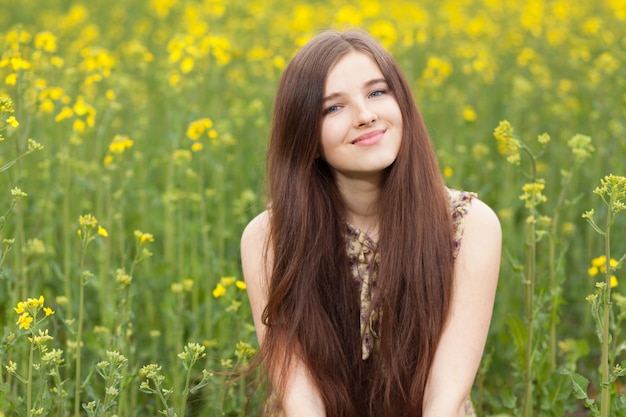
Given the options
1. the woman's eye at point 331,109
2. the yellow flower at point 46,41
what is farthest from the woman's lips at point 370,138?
the yellow flower at point 46,41

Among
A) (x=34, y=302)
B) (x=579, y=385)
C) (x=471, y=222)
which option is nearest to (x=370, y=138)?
(x=471, y=222)

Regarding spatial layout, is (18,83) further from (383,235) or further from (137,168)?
(137,168)

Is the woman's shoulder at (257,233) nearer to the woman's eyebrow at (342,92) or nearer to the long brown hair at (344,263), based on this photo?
the long brown hair at (344,263)

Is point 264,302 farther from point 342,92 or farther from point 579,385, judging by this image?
point 579,385

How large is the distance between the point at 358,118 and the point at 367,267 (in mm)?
425

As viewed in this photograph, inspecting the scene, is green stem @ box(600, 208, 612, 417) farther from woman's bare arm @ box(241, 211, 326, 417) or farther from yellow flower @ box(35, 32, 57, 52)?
yellow flower @ box(35, 32, 57, 52)

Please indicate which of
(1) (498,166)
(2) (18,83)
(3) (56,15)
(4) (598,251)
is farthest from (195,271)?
(3) (56,15)

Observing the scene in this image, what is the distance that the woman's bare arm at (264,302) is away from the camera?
2.51 m

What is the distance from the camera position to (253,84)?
554 centimetres

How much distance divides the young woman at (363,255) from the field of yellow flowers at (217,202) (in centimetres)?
16

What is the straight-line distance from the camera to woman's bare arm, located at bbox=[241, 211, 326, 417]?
2.51 meters

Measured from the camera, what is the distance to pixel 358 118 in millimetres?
2482

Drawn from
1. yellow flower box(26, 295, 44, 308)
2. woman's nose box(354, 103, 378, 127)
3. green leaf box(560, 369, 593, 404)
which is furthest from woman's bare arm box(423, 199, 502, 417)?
yellow flower box(26, 295, 44, 308)

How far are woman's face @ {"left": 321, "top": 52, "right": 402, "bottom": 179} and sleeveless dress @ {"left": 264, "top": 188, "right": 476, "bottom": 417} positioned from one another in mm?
217
